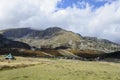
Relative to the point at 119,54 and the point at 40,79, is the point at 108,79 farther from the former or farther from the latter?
the point at 119,54

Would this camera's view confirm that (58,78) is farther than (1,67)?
No

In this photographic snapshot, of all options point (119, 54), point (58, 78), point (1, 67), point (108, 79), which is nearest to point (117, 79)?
point (108, 79)

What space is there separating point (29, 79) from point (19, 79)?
1453mm

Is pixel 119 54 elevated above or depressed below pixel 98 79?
above

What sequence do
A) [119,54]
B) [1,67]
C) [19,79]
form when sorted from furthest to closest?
[119,54]
[1,67]
[19,79]

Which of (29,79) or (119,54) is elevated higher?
(119,54)

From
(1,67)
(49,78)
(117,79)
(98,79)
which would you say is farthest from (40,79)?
(1,67)

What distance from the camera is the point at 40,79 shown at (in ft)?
152

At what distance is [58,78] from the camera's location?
152 feet

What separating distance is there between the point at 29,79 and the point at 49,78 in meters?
3.05

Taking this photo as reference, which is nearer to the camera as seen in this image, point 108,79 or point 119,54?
point 108,79

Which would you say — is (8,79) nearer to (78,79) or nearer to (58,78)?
(58,78)

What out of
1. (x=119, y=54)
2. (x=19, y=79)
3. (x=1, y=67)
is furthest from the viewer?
(x=119, y=54)

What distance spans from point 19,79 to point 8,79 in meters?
1.88
